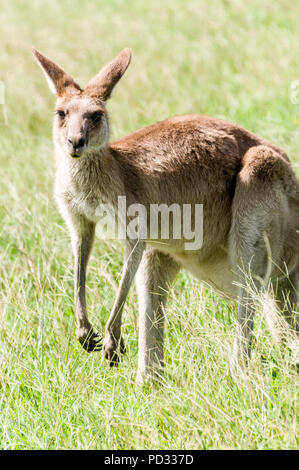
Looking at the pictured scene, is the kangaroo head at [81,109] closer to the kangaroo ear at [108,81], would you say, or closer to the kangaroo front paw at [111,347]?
the kangaroo ear at [108,81]

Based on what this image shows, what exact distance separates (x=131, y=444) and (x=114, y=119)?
15.7 ft

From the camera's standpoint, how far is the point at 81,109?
3785 mm

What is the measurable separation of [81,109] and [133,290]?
1359mm

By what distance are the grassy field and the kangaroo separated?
0.15 metres

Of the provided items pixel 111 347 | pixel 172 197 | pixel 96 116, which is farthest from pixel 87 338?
pixel 96 116

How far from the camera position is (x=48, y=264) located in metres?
4.84

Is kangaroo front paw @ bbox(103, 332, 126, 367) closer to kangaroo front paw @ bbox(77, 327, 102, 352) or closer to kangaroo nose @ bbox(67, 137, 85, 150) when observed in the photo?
kangaroo front paw @ bbox(77, 327, 102, 352)

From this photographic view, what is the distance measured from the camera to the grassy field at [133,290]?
129 inches

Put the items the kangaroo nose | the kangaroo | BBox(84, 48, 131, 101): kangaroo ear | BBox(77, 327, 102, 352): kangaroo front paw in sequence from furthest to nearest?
1. BBox(84, 48, 131, 101): kangaroo ear
2. the kangaroo
3. BBox(77, 327, 102, 352): kangaroo front paw
4. the kangaroo nose

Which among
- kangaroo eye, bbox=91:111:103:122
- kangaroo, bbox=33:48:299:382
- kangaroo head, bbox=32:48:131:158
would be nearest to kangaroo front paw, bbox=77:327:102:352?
kangaroo, bbox=33:48:299:382

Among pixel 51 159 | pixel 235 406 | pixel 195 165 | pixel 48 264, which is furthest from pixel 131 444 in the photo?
pixel 51 159

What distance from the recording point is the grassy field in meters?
3.29

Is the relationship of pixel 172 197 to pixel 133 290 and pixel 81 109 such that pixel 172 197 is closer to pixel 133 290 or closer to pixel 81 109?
pixel 81 109
